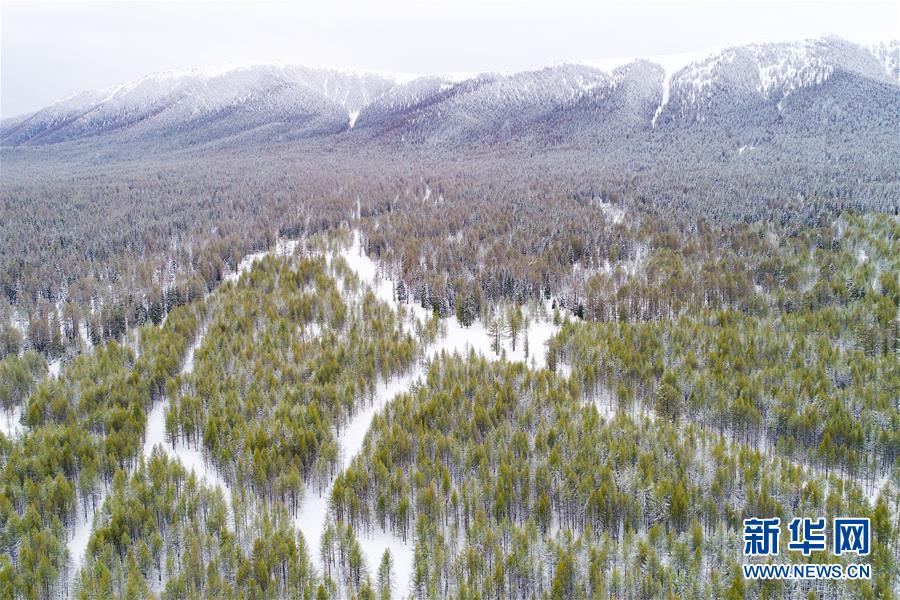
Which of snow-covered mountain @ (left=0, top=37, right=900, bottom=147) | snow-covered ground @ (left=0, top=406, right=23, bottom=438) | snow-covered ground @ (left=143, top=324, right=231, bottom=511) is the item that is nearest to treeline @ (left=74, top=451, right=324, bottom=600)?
snow-covered ground @ (left=143, top=324, right=231, bottom=511)

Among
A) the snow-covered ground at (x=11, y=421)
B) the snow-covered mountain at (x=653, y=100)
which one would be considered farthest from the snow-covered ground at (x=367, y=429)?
the snow-covered mountain at (x=653, y=100)

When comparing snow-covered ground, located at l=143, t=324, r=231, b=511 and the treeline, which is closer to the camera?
the treeline

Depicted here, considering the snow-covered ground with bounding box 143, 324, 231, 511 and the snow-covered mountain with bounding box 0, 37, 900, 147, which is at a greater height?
the snow-covered mountain with bounding box 0, 37, 900, 147

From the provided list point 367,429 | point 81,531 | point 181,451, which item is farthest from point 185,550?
point 367,429

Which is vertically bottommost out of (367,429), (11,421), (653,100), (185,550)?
(367,429)

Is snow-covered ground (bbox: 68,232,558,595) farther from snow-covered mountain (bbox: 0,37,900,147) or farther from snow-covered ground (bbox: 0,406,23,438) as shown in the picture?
snow-covered mountain (bbox: 0,37,900,147)

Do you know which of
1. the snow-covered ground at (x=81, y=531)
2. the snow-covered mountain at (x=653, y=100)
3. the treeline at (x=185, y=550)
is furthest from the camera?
the snow-covered mountain at (x=653, y=100)

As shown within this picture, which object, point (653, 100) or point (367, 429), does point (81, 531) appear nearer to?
point (367, 429)

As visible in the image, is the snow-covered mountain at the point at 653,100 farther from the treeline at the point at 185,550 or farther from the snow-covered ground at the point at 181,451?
the treeline at the point at 185,550

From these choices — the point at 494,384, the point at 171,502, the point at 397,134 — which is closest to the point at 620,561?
the point at 494,384

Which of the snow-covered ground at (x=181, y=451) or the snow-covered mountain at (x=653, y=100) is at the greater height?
the snow-covered mountain at (x=653, y=100)

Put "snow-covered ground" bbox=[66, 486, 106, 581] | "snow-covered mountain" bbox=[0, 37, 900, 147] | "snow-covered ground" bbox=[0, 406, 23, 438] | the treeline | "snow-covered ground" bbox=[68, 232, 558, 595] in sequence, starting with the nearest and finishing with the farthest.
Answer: the treeline, "snow-covered ground" bbox=[66, 486, 106, 581], "snow-covered ground" bbox=[68, 232, 558, 595], "snow-covered ground" bbox=[0, 406, 23, 438], "snow-covered mountain" bbox=[0, 37, 900, 147]

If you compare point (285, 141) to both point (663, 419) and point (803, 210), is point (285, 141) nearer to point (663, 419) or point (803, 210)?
point (803, 210)
